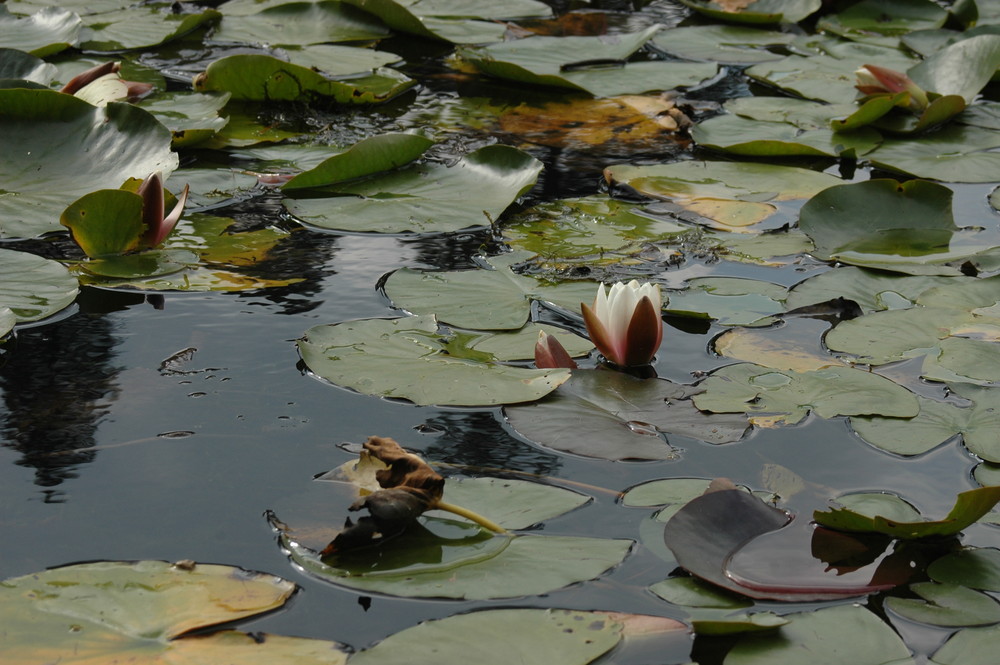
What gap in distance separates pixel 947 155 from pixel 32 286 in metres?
2.43

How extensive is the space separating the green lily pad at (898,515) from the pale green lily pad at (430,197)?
4.11 ft

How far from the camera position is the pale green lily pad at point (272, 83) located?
313cm

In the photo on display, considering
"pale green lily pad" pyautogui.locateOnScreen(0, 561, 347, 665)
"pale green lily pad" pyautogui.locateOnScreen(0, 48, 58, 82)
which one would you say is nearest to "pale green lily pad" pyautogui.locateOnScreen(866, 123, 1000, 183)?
"pale green lily pad" pyautogui.locateOnScreen(0, 561, 347, 665)

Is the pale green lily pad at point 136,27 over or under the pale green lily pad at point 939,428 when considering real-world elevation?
over

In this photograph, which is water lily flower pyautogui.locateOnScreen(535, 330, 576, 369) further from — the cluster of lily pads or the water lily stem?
the water lily stem

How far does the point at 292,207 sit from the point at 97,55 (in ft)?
5.23

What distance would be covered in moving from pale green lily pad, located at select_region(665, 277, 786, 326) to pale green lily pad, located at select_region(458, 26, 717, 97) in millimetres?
1431

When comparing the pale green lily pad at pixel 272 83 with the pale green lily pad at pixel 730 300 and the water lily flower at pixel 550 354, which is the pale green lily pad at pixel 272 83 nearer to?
the pale green lily pad at pixel 730 300

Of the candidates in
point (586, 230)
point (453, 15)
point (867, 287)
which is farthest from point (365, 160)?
point (453, 15)

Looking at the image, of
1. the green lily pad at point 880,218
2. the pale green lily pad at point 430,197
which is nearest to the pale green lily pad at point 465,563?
the pale green lily pad at point 430,197

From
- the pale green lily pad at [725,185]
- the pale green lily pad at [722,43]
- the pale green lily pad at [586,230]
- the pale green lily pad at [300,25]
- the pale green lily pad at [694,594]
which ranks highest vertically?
the pale green lily pad at [300,25]

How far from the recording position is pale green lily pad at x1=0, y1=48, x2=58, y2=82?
9.61ft

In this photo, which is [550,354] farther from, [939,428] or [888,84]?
[888,84]

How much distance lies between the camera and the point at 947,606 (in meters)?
1.26
